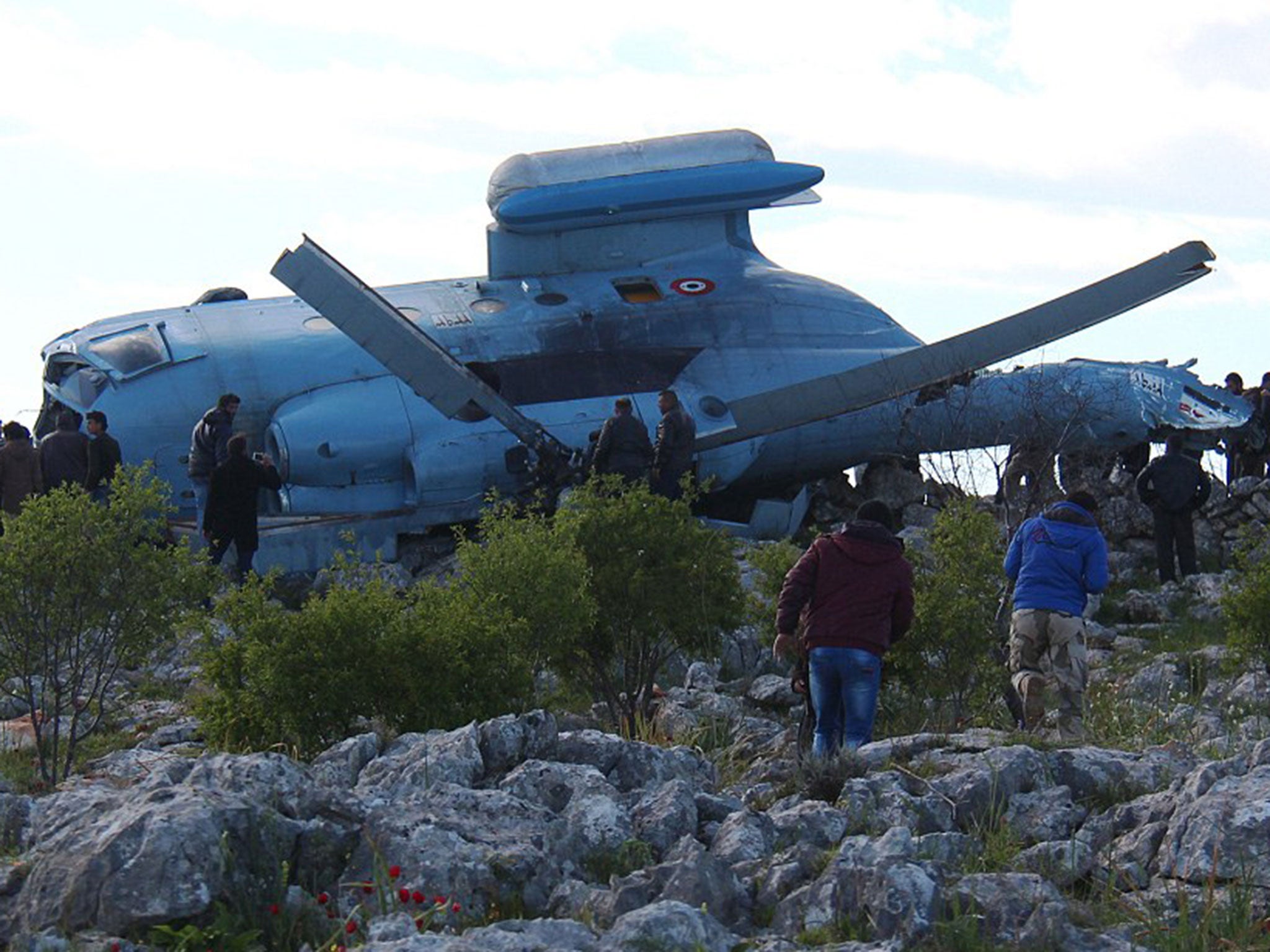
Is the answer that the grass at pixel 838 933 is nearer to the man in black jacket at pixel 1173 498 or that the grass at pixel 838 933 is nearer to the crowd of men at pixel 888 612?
the crowd of men at pixel 888 612

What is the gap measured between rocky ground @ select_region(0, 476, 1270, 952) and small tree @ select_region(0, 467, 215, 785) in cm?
249

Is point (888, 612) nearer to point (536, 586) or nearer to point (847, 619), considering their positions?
point (847, 619)

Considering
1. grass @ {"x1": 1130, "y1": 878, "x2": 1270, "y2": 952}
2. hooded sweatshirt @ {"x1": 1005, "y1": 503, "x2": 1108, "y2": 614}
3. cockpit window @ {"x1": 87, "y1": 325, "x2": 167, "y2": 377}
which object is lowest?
grass @ {"x1": 1130, "y1": 878, "x2": 1270, "y2": 952}

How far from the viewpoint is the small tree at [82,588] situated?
1240 centimetres

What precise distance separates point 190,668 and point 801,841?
9.38 m

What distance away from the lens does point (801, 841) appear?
818 centimetres

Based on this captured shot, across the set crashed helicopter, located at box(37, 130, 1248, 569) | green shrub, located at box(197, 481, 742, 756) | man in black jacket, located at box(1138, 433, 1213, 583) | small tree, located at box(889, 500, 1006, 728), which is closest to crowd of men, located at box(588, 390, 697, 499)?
crashed helicopter, located at box(37, 130, 1248, 569)

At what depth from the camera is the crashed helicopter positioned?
20281 millimetres

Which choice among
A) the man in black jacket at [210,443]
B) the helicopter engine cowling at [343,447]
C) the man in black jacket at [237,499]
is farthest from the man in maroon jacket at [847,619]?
the helicopter engine cowling at [343,447]

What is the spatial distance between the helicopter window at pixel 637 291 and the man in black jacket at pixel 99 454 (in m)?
6.49

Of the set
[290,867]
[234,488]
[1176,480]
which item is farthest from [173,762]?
[1176,480]

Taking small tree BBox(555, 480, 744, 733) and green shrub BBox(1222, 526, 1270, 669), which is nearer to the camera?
green shrub BBox(1222, 526, 1270, 669)

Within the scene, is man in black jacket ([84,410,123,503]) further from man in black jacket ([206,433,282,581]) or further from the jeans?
the jeans

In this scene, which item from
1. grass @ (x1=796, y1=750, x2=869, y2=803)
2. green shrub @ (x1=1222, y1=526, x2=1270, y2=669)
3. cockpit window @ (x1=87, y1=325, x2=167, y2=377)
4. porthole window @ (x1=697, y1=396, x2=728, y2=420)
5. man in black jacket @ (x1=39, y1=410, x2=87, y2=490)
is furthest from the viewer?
porthole window @ (x1=697, y1=396, x2=728, y2=420)
